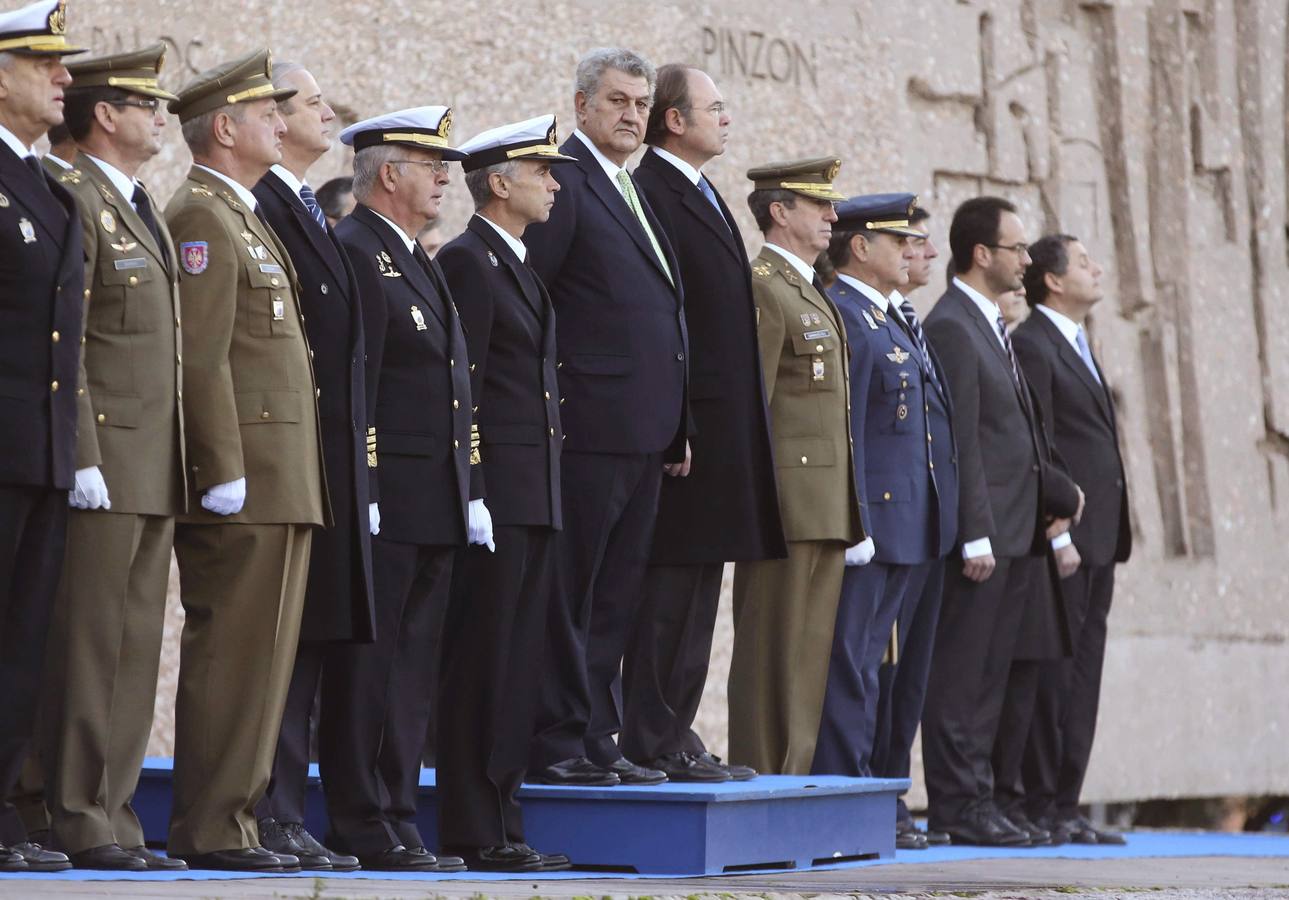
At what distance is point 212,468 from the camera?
4.29 meters

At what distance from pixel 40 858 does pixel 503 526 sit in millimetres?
1184

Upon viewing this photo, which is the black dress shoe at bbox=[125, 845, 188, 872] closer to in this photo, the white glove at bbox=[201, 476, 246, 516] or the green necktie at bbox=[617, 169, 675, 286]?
the white glove at bbox=[201, 476, 246, 516]

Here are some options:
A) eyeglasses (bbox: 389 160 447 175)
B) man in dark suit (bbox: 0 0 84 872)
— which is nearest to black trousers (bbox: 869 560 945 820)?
eyeglasses (bbox: 389 160 447 175)

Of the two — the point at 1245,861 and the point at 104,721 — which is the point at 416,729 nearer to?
the point at 104,721

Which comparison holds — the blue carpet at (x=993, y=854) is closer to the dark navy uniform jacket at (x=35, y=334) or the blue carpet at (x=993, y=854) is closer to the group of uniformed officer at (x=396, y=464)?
the group of uniformed officer at (x=396, y=464)

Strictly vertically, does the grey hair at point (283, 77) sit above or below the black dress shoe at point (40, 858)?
above

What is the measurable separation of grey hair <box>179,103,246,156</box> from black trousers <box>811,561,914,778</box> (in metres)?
2.05

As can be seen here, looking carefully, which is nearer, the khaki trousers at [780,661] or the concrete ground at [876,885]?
the concrete ground at [876,885]

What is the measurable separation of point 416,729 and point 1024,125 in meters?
5.12

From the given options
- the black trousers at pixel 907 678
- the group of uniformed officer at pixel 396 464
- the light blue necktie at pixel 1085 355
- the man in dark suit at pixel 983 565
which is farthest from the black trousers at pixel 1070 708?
the group of uniformed officer at pixel 396 464

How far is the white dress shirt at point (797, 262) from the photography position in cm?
583

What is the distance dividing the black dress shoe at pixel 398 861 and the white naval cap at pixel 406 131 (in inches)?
52.8

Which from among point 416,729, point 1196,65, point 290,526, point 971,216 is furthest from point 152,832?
point 1196,65

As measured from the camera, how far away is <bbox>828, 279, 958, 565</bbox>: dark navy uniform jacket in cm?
601
